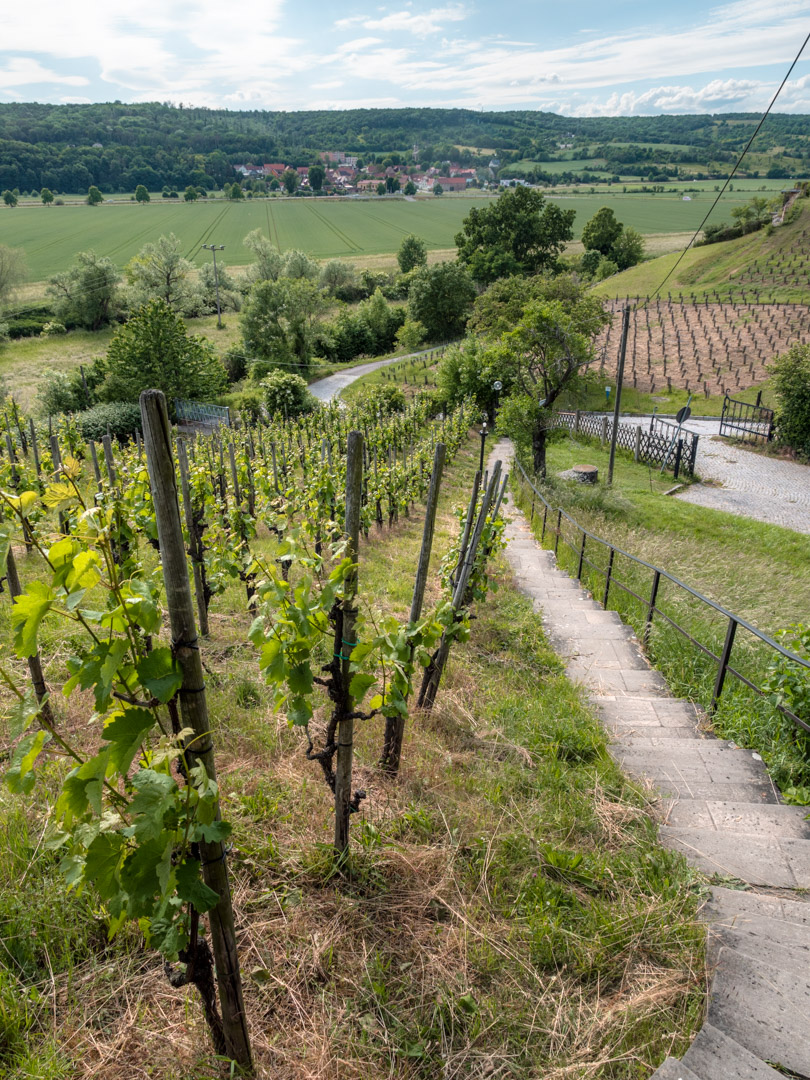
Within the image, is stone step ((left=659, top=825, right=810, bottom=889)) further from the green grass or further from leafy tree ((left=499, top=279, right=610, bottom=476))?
leafy tree ((left=499, top=279, right=610, bottom=476))

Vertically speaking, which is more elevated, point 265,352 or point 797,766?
point 797,766

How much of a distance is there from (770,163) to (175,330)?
148607mm

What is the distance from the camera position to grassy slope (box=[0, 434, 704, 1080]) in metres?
2.06

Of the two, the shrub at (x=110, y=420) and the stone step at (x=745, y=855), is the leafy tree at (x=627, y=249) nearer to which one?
the shrub at (x=110, y=420)

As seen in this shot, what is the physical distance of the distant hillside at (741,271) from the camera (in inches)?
1850

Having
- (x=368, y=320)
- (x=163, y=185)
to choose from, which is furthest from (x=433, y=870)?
(x=163, y=185)

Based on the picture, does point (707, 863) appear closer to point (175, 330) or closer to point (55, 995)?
point (55, 995)

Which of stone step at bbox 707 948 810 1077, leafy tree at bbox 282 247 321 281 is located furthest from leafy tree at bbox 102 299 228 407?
stone step at bbox 707 948 810 1077

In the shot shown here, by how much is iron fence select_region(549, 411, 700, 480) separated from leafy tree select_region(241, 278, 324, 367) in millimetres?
19764

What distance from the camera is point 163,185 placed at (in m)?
116

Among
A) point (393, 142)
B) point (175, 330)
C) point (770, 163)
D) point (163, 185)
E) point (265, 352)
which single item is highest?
point (393, 142)

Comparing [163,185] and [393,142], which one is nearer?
[163,185]

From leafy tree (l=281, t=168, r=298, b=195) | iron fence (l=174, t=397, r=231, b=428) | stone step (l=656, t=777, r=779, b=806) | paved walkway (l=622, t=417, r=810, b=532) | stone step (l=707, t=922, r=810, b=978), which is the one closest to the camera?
stone step (l=707, t=922, r=810, b=978)

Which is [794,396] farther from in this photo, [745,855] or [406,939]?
[406,939]
